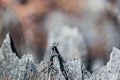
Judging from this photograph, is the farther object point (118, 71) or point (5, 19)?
point (5, 19)

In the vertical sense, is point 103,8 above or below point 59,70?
above

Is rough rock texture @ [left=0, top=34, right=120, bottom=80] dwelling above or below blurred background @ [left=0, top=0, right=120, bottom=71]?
below

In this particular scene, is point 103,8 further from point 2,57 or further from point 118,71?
point 2,57

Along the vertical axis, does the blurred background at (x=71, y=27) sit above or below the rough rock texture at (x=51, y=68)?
above

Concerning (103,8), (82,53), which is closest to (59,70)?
(82,53)
